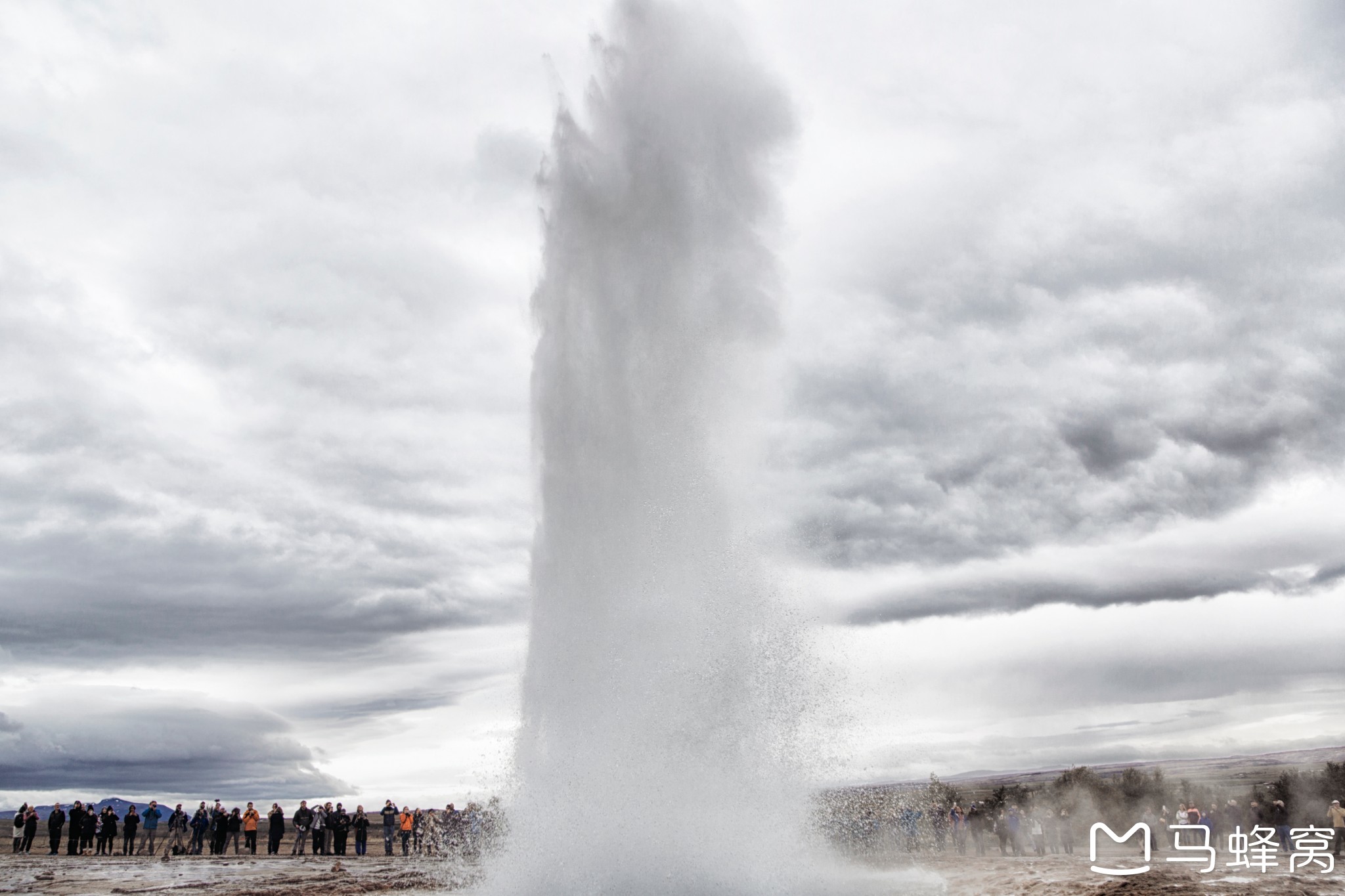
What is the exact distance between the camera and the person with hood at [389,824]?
125 feet

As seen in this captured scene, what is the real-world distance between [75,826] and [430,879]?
21.9 metres

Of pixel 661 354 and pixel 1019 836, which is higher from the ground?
pixel 661 354

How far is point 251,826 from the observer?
38.2m

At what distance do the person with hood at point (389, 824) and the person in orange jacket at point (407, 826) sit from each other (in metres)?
0.41

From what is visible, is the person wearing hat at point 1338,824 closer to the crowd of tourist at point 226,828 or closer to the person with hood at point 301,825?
the crowd of tourist at point 226,828

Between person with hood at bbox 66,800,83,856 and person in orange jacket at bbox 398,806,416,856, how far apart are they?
1235 cm

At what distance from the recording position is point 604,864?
16453 mm

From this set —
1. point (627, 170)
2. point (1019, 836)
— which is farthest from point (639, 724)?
→ point (1019, 836)

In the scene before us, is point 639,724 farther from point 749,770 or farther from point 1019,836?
point 1019,836

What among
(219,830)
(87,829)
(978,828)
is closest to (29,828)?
(87,829)

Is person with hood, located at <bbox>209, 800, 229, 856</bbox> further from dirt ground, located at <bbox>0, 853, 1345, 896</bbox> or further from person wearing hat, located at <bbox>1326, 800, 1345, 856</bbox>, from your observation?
person wearing hat, located at <bbox>1326, 800, 1345, 856</bbox>

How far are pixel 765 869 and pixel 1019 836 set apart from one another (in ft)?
67.4

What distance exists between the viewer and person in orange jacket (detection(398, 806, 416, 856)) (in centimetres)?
3853

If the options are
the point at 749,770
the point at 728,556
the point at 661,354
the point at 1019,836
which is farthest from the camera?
the point at 1019,836
